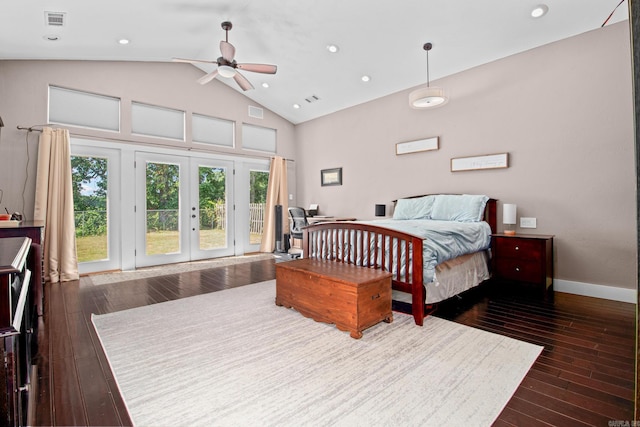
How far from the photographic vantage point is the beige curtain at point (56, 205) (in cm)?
436

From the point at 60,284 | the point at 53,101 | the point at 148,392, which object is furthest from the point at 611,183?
the point at 53,101

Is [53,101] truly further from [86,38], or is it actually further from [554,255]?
[554,255]

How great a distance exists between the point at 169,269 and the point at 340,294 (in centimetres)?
384

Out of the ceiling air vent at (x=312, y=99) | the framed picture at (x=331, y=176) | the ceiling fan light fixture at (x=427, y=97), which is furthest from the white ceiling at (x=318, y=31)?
the framed picture at (x=331, y=176)

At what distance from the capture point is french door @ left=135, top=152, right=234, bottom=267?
17.9 feet

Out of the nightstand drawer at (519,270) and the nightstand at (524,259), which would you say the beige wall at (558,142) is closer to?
the nightstand at (524,259)

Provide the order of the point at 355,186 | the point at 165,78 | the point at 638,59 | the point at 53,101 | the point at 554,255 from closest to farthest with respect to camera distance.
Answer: the point at 638,59 → the point at 554,255 → the point at 53,101 → the point at 165,78 → the point at 355,186

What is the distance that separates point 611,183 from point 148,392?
4816 millimetres

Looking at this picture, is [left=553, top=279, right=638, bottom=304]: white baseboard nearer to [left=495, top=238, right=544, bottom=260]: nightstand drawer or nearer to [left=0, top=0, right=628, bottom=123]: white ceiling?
[left=495, top=238, right=544, bottom=260]: nightstand drawer

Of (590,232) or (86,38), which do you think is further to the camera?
(86,38)

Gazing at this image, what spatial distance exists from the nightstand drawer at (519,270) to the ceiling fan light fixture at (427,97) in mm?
2091

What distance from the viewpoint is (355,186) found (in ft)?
20.9

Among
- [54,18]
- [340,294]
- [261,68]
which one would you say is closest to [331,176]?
[261,68]

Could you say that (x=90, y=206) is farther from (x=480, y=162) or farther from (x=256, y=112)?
(x=480, y=162)
